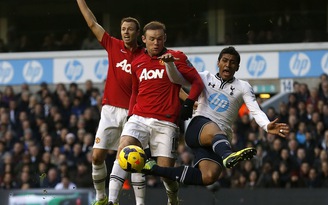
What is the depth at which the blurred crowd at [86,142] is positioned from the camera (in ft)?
62.4

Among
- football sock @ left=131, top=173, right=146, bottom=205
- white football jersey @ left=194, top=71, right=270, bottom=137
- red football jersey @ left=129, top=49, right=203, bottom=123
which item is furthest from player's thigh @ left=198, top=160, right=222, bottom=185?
football sock @ left=131, top=173, right=146, bottom=205

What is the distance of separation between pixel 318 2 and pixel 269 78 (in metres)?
2.16

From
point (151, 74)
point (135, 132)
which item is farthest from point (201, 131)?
point (151, 74)

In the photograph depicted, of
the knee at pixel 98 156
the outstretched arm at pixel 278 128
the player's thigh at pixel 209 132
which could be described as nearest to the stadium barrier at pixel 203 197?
the knee at pixel 98 156

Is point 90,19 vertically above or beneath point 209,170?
above

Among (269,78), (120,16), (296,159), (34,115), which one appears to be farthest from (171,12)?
(296,159)

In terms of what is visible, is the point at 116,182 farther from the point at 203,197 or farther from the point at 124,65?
the point at 203,197

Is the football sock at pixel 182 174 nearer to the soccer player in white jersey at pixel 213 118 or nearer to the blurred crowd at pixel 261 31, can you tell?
the soccer player in white jersey at pixel 213 118

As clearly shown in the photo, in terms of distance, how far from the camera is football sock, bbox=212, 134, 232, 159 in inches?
513

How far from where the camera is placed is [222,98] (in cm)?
1370

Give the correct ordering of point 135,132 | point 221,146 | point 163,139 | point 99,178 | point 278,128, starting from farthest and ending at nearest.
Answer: point 99,178
point 163,139
point 135,132
point 221,146
point 278,128

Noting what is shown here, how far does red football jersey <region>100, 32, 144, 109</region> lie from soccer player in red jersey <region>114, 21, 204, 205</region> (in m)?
0.37

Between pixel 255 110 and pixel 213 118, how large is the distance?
58 centimetres

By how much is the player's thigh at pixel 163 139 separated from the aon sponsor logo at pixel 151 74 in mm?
562
